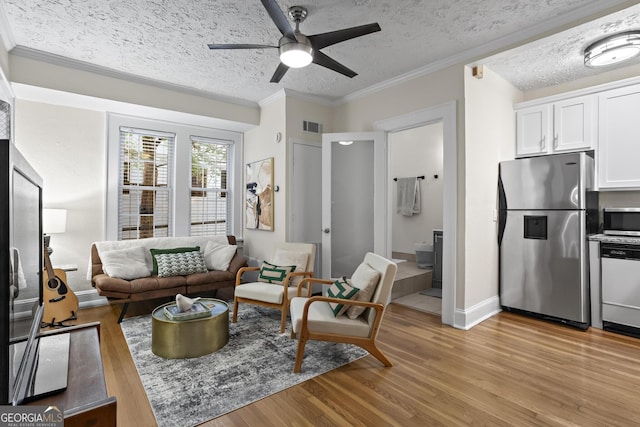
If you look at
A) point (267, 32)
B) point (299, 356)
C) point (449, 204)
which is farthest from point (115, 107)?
point (449, 204)

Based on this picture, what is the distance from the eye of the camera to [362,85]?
4191mm

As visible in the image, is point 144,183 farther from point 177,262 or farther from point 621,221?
point 621,221

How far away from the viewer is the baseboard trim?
Answer: 131 inches

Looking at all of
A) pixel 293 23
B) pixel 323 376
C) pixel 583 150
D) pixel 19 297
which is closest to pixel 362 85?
pixel 293 23

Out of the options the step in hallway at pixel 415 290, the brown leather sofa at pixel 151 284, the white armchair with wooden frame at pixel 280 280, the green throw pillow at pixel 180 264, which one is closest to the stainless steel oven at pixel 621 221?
the step in hallway at pixel 415 290

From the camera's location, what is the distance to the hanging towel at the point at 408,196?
246 inches

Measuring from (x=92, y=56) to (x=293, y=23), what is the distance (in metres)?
2.24

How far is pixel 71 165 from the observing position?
3.98 meters

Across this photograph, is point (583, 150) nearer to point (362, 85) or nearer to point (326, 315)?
point (362, 85)

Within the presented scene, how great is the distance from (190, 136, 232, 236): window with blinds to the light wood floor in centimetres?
218

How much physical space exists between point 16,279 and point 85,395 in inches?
19.9

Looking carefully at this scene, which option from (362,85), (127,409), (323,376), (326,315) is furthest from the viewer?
(362,85)

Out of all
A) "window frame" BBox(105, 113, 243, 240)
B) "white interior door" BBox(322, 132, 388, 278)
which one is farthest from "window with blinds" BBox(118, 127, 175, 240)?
"white interior door" BBox(322, 132, 388, 278)

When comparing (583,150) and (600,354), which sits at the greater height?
(583,150)
